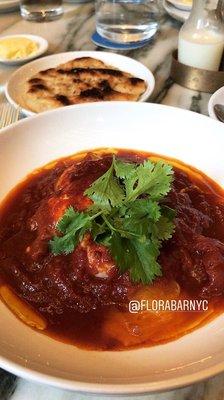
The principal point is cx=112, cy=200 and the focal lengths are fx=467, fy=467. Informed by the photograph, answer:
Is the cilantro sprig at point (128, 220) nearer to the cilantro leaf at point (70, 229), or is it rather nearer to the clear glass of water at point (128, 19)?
the cilantro leaf at point (70, 229)

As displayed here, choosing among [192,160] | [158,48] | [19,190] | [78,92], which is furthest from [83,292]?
[158,48]

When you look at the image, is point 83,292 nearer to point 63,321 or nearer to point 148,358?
point 63,321

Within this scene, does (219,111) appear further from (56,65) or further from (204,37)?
(56,65)

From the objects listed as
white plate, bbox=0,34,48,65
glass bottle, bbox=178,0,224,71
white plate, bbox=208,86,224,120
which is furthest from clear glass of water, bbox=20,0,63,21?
white plate, bbox=208,86,224,120

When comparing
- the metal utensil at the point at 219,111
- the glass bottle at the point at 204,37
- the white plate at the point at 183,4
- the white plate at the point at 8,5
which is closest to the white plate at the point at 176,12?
the white plate at the point at 183,4

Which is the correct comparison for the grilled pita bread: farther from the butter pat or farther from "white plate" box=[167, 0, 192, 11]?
"white plate" box=[167, 0, 192, 11]

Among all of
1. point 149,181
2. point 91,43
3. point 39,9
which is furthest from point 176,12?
point 149,181

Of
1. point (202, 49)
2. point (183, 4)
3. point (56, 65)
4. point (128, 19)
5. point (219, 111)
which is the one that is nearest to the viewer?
point (219, 111)
